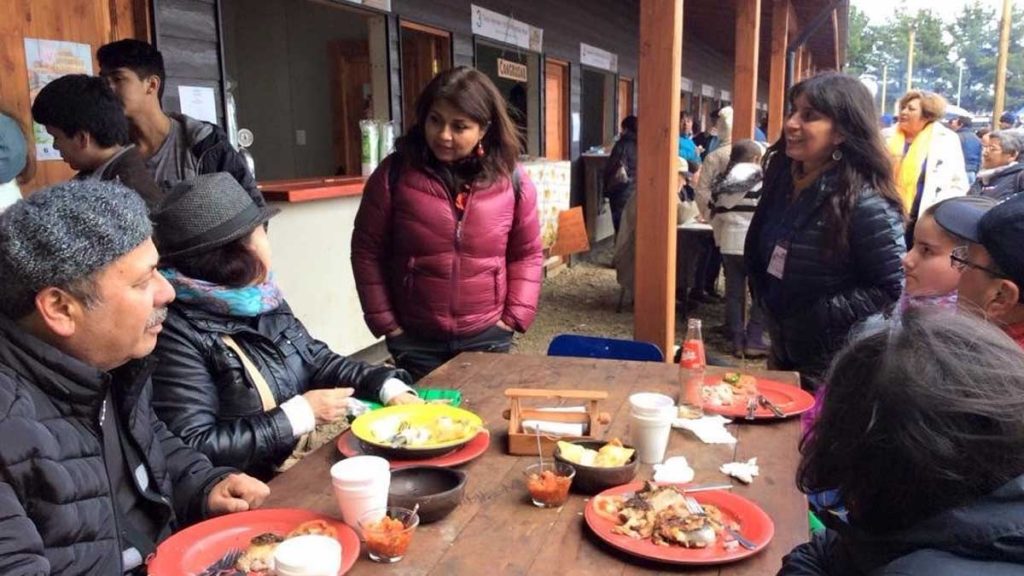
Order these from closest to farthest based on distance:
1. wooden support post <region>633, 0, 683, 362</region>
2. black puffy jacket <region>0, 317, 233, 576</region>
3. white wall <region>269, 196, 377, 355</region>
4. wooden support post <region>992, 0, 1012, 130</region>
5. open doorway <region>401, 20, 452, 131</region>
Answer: black puffy jacket <region>0, 317, 233, 576</region>
wooden support post <region>633, 0, 683, 362</region>
white wall <region>269, 196, 377, 355</region>
open doorway <region>401, 20, 452, 131</region>
wooden support post <region>992, 0, 1012, 130</region>

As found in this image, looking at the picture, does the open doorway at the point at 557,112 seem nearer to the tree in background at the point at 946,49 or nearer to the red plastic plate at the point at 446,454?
the red plastic plate at the point at 446,454

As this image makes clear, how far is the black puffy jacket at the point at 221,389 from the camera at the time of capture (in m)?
1.80

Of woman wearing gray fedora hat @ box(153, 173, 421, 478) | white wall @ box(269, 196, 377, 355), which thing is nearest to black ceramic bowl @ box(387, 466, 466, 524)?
woman wearing gray fedora hat @ box(153, 173, 421, 478)

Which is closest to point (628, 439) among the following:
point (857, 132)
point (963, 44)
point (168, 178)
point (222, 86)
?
point (857, 132)

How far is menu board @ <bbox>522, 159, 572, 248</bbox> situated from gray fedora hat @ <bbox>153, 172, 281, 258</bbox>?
208 inches

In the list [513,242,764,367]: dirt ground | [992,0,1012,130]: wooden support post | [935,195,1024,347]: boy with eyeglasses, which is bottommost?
[513,242,764,367]: dirt ground

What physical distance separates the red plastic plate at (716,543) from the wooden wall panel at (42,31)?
274 cm

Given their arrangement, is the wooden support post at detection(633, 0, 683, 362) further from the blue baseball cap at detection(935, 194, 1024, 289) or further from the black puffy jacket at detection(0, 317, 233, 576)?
the black puffy jacket at detection(0, 317, 233, 576)

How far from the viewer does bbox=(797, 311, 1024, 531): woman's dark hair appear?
0.96 meters

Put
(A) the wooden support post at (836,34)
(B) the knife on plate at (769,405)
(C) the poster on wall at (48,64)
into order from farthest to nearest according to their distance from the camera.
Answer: (A) the wooden support post at (836,34) → (C) the poster on wall at (48,64) → (B) the knife on plate at (769,405)

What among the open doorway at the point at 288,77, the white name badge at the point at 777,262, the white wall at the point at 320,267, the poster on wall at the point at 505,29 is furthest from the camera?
the open doorway at the point at 288,77

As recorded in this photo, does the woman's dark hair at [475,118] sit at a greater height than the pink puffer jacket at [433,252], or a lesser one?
greater

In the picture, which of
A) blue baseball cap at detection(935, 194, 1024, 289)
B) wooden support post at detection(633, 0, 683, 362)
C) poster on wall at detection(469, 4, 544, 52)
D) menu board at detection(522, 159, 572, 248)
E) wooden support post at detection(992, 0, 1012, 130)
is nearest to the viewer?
blue baseball cap at detection(935, 194, 1024, 289)

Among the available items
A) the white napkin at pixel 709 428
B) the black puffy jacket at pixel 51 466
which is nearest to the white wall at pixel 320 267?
the white napkin at pixel 709 428
